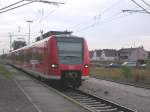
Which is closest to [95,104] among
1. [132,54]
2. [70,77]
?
[70,77]

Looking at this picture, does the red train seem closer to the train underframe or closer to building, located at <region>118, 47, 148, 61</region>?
the train underframe

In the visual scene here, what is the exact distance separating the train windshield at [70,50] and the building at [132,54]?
125754 millimetres

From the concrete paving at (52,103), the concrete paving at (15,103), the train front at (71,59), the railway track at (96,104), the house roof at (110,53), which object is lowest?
the railway track at (96,104)

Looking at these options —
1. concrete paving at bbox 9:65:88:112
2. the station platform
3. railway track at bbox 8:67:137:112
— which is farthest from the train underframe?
the station platform

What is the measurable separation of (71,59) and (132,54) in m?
132

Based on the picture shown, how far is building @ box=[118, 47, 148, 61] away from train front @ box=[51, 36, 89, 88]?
12579 centimetres

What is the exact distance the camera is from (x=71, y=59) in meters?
23.1

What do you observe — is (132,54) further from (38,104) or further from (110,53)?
(38,104)

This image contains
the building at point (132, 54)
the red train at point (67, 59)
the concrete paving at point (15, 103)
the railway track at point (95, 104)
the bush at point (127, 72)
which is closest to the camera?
the concrete paving at point (15, 103)

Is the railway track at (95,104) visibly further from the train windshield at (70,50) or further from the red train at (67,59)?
the train windshield at (70,50)

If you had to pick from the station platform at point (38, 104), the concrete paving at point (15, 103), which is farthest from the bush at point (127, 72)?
the concrete paving at point (15, 103)

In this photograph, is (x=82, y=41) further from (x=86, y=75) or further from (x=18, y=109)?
(x=18, y=109)

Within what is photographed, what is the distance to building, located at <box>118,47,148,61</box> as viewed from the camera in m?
151

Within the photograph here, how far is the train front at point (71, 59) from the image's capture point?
2289 cm
